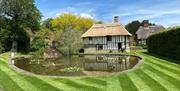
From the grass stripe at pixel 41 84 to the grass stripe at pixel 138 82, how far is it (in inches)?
151

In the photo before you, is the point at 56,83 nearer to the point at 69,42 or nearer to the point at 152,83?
the point at 152,83

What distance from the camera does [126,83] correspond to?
44.0ft

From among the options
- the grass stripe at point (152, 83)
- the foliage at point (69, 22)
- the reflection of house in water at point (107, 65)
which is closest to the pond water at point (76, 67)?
the reflection of house in water at point (107, 65)

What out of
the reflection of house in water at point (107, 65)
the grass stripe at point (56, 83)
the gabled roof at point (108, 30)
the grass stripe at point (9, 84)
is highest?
the gabled roof at point (108, 30)

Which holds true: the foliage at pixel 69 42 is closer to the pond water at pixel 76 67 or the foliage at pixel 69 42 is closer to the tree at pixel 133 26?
the pond water at pixel 76 67

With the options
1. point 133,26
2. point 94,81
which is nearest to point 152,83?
point 94,81

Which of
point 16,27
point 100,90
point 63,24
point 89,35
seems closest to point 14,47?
point 16,27

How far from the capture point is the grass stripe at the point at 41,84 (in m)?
12.4

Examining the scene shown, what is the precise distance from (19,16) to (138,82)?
1440 inches

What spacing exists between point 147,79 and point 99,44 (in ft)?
126

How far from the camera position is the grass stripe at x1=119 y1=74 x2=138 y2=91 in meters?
12.1

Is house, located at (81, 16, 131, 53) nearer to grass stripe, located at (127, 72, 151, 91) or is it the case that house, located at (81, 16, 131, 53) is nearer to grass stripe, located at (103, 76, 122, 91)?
grass stripe, located at (127, 72, 151, 91)

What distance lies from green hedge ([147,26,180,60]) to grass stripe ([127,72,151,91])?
8.93 meters

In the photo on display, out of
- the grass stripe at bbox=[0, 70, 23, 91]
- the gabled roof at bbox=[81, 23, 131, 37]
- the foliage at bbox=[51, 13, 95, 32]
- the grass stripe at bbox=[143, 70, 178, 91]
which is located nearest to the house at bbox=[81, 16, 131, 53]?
the gabled roof at bbox=[81, 23, 131, 37]
